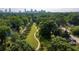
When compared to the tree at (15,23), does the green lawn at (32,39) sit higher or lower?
lower

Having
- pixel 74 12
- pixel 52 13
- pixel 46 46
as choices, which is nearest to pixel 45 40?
pixel 46 46

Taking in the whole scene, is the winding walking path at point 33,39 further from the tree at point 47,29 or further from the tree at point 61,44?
the tree at point 61,44

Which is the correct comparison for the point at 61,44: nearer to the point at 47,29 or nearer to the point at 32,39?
the point at 47,29

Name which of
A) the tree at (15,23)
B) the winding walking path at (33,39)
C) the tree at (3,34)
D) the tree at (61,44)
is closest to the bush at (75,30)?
the tree at (61,44)

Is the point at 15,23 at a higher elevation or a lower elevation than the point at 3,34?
higher

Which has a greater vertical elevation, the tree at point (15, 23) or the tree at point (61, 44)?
the tree at point (15, 23)

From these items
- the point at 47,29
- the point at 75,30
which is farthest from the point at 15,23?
the point at 75,30

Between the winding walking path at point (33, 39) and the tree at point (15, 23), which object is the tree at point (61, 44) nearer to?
the winding walking path at point (33, 39)

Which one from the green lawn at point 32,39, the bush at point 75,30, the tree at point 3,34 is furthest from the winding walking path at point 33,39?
the bush at point 75,30
